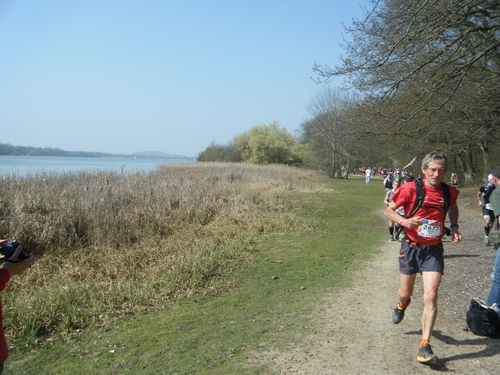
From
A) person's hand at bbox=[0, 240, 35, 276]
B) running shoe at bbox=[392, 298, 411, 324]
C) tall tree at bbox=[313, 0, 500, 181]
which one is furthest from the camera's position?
tall tree at bbox=[313, 0, 500, 181]

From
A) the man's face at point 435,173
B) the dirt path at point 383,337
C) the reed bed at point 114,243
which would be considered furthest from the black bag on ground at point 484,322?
the reed bed at point 114,243

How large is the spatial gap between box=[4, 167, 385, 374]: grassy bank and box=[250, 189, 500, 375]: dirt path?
0.28 metres

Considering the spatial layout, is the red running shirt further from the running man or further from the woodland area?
the woodland area

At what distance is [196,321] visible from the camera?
5.34 metres

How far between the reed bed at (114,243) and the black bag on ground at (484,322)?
11.9 ft

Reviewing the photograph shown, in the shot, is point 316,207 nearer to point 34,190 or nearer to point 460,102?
point 460,102

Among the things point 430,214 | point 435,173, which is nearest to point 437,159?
point 435,173

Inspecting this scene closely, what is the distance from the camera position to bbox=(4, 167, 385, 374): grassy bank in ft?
14.4

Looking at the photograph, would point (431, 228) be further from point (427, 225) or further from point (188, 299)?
point (188, 299)

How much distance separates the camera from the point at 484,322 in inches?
172

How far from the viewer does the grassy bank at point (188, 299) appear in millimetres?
4395

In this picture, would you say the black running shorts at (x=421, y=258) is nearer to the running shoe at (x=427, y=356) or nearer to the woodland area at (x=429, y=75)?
the running shoe at (x=427, y=356)

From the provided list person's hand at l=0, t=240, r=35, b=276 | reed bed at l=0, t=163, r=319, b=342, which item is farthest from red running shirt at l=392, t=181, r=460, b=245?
reed bed at l=0, t=163, r=319, b=342

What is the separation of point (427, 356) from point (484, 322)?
3.35ft
